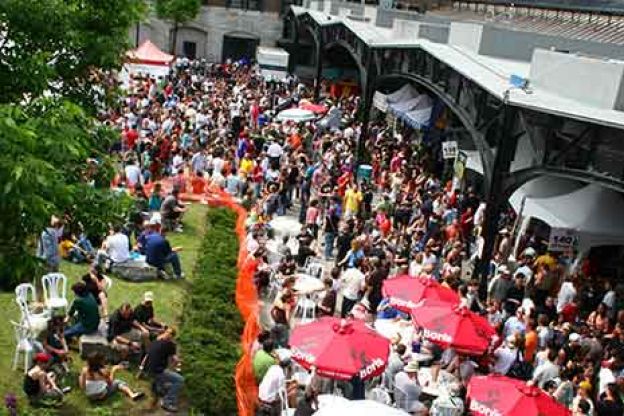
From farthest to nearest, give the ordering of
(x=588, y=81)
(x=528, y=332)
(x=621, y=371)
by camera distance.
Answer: (x=588, y=81) < (x=528, y=332) < (x=621, y=371)

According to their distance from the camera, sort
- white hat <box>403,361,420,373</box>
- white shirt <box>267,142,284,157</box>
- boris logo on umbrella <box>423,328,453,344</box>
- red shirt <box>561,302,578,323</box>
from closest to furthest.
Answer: white hat <box>403,361,420,373</box>, boris logo on umbrella <box>423,328,453,344</box>, red shirt <box>561,302,578,323</box>, white shirt <box>267,142,284,157</box>

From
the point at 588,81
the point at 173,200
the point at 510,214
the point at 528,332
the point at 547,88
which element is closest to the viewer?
the point at 528,332

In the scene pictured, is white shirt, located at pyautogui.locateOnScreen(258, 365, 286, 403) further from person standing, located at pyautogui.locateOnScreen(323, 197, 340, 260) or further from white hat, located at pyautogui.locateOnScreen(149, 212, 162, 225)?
person standing, located at pyautogui.locateOnScreen(323, 197, 340, 260)

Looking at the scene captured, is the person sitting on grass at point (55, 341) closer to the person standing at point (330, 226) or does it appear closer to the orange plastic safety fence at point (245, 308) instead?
the orange plastic safety fence at point (245, 308)

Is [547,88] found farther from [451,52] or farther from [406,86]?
[406,86]

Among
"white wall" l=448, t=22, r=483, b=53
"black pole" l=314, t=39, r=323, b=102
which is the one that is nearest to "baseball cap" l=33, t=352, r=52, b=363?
"white wall" l=448, t=22, r=483, b=53

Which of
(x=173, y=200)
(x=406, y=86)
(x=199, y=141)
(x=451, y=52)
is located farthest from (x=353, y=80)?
(x=173, y=200)

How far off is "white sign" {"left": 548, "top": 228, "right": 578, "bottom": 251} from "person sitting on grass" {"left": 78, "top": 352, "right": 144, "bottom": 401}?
362 inches

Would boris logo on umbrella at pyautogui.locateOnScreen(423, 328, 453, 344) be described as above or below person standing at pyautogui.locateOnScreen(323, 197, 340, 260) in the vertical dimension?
→ above

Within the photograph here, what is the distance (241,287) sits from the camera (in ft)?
Answer: 48.5

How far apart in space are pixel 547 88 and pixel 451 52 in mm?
5365

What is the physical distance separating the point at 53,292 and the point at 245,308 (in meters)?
3.46

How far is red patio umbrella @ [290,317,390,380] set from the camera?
1030 cm

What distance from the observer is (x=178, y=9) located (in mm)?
52438
